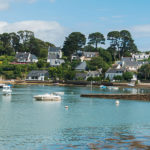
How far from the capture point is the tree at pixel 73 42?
508 feet

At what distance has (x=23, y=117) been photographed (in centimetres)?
4150

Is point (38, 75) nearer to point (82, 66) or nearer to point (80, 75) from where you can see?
point (80, 75)

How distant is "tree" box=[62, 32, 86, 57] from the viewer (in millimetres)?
154750

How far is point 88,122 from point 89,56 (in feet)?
392

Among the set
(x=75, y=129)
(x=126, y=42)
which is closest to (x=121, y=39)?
(x=126, y=42)

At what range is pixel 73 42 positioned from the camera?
155m

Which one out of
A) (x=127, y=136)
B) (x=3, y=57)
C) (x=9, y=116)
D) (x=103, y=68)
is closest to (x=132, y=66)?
(x=103, y=68)

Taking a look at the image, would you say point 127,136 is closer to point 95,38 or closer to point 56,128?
point 56,128

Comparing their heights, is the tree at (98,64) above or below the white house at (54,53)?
below

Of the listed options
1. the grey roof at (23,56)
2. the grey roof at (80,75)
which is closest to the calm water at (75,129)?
the grey roof at (80,75)

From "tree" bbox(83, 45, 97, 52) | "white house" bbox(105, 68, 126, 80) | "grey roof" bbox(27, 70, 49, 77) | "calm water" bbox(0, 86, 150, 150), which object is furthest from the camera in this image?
"tree" bbox(83, 45, 97, 52)

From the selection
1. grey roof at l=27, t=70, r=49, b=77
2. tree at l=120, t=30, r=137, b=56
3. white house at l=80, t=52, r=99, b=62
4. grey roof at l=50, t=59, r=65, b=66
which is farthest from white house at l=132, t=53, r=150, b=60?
grey roof at l=27, t=70, r=49, b=77

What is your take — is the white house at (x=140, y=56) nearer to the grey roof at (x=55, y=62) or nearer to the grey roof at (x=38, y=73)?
the grey roof at (x=55, y=62)

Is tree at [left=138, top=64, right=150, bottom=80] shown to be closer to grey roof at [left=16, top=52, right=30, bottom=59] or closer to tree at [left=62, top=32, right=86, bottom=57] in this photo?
tree at [left=62, top=32, right=86, bottom=57]
